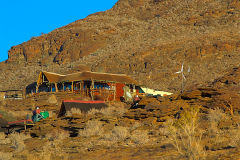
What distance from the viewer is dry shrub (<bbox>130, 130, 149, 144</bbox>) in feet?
48.7

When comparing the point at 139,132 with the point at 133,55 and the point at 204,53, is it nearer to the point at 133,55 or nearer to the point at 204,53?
the point at 204,53

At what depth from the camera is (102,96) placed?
35.6m

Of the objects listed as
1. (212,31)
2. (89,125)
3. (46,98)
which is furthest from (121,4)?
(89,125)

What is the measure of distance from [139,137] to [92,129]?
11.4 feet

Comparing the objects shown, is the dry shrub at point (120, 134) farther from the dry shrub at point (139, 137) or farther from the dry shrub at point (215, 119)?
the dry shrub at point (215, 119)

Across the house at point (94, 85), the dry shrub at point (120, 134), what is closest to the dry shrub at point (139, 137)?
the dry shrub at point (120, 134)

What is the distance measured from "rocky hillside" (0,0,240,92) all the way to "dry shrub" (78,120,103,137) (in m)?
24.9

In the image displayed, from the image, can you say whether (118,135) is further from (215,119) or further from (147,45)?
(147,45)

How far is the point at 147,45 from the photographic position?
69562mm

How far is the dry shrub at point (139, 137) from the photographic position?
14.8m

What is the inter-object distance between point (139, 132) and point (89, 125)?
307 centimetres

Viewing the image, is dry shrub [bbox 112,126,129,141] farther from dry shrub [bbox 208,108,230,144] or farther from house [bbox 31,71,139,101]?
house [bbox 31,71,139,101]

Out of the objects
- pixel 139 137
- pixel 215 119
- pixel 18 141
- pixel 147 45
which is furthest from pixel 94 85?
pixel 147 45

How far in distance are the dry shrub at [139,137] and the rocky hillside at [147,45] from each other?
85.0ft
